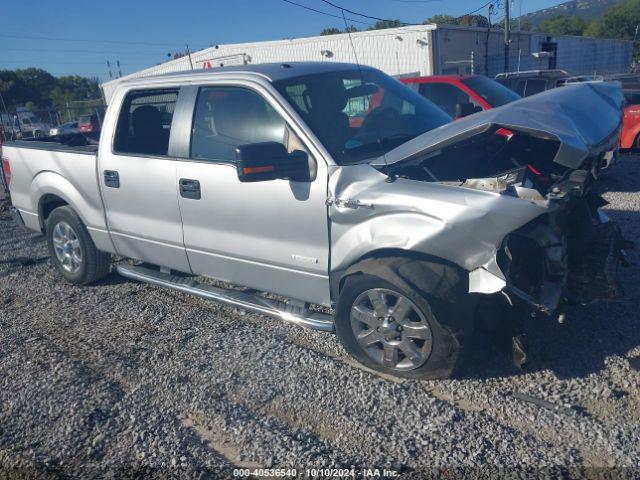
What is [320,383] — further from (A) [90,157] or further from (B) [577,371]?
(A) [90,157]

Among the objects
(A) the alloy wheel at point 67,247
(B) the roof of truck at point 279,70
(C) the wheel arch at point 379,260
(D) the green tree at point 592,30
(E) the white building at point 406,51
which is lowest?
(A) the alloy wheel at point 67,247

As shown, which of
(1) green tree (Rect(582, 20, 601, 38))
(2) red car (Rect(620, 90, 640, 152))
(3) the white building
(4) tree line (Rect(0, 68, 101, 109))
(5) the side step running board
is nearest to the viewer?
(5) the side step running board

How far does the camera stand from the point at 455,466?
2.89m

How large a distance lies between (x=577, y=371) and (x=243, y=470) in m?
2.09

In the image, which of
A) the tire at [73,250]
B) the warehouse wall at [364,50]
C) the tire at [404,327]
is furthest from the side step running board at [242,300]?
the warehouse wall at [364,50]

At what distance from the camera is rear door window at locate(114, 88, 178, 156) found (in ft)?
16.1

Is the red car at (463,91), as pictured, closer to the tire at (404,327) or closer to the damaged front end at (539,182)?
the damaged front end at (539,182)

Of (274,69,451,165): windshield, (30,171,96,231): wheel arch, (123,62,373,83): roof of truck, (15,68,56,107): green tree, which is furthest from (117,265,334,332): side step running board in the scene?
(15,68,56,107): green tree

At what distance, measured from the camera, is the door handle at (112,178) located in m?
5.08

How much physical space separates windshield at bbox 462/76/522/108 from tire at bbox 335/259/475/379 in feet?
21.9

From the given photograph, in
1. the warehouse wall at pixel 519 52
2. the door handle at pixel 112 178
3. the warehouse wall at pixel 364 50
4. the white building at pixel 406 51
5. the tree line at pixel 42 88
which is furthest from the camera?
the tree line at pixel 42 88

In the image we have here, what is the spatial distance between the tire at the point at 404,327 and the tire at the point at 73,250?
2979 mm

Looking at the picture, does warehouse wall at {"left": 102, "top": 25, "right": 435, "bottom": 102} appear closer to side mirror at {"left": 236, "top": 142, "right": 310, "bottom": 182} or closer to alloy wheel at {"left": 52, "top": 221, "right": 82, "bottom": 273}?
alloy wheel at {"left": 52, "top": 221, "right": 82, "bottom": 273}

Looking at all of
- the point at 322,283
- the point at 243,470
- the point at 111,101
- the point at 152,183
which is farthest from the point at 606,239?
the point at 111,101
